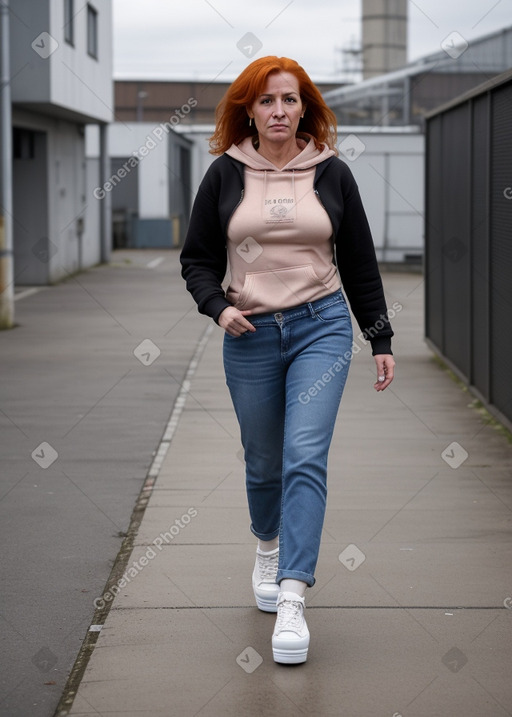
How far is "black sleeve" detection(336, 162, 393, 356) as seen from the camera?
14.3ft

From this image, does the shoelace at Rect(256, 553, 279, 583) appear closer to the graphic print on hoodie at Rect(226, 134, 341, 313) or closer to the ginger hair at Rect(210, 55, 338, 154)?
the graphic print on hoodie at Rect(226, 134, 341, 313)

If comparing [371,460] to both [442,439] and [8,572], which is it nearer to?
[442,439]

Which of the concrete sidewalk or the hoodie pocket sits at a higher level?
the hoodie pocket

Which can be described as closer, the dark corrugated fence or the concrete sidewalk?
the concrete sidewalk

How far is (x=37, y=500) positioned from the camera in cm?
665

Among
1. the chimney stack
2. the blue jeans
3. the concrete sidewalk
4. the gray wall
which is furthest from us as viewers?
the chimney stack

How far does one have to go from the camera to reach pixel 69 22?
947 inches

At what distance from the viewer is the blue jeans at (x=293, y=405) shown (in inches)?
163

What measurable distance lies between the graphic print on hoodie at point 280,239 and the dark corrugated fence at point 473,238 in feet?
13.6

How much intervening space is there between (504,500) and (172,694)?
3018mm

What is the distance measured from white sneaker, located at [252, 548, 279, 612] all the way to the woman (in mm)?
312

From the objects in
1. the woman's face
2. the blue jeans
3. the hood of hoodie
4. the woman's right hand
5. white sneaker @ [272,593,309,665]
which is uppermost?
the woman's face

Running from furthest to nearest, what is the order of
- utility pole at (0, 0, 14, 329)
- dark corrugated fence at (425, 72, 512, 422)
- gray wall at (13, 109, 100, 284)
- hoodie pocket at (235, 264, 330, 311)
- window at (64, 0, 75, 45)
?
gray wall at (13, 109, 100, 284)
window at (64, 0, 75, 45)
utility pole at (0, 0, 14, 329)
dark corrugated fence at (425, 72, 512, 422)
hoodie pocket at (235, 264, 330, 311)

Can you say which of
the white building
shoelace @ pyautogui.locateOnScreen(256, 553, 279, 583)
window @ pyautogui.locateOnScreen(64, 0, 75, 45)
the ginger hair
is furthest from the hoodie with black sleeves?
window @ pyautogui.locateOnScreen(64, 0, 75, 45)
